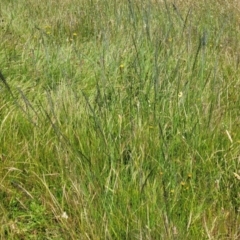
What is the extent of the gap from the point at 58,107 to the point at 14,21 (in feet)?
6.65

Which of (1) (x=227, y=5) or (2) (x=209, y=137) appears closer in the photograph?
(2) (x=209, y=137)

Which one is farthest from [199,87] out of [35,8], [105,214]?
[35,8]

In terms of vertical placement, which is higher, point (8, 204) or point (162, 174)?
point (162, 174)

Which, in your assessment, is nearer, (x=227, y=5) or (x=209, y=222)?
(x=209, y=222)

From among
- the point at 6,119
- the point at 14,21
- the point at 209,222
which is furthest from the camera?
the point at 14,21

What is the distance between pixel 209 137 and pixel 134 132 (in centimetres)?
38

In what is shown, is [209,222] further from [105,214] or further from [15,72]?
[15,72]

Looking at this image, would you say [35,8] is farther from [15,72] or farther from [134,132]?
[134,132]

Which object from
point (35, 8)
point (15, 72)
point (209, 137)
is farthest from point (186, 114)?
point (35, 8)

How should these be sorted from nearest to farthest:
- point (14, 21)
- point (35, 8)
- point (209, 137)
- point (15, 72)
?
point (209, 137) → point (15, 72) → point (14, 21) → point (35, 8)

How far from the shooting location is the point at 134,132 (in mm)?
2066

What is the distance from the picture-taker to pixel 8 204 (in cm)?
202

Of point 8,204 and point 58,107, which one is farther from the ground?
point 58,107

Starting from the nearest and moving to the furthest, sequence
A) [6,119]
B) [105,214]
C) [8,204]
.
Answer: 1. [105,214]
2. [8,204]
3. [6,119]
